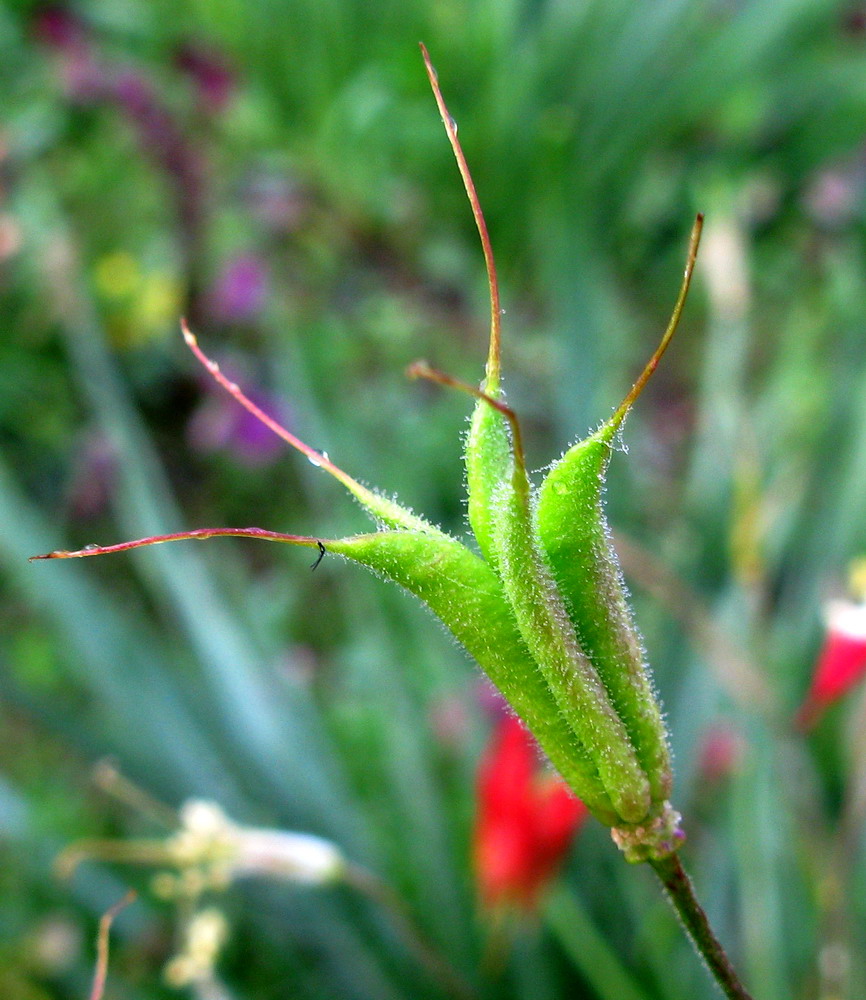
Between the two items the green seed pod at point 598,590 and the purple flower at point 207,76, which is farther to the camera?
the purple flower at point 207,76

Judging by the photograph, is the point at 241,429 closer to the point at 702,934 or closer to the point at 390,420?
the point at 390,420

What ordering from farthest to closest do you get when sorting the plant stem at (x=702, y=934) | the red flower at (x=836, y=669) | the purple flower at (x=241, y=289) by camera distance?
the purple flower at (x=241, y=289), the red flower at (x=836, y=669), the plant stem at (x=702, y=934)

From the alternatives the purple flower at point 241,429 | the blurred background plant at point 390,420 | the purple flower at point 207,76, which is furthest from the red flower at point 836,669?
the purple flower at point 207,76

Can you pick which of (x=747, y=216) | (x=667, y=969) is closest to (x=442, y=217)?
(x=747, y=216)

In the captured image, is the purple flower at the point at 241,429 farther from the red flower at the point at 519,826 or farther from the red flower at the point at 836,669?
the red flower at the point at 836,669

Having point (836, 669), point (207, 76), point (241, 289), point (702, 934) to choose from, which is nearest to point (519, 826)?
point (836, 669)

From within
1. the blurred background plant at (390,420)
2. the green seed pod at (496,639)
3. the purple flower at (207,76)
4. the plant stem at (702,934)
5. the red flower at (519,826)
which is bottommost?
the plant stem at (702,934)

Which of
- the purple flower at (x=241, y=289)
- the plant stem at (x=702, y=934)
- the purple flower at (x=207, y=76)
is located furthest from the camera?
the purple flower at (x=207, y=76)
